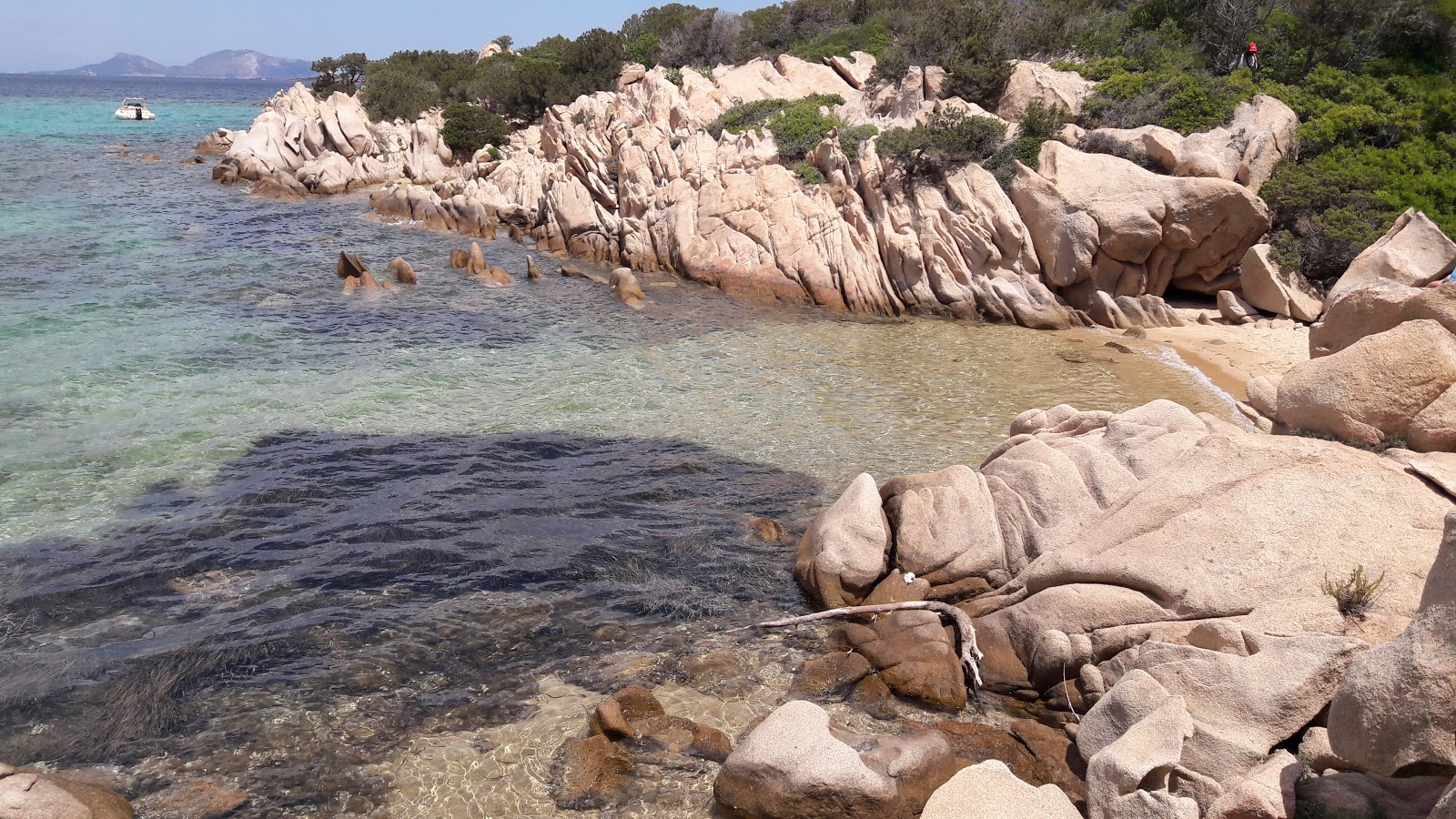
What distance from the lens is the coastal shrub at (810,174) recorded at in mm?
30136

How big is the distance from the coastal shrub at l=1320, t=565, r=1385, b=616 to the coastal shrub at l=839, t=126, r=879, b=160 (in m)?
23.7

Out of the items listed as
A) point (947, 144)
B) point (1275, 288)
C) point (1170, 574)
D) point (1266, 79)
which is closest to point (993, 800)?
point (1170, 574)

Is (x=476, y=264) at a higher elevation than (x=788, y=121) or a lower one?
lower

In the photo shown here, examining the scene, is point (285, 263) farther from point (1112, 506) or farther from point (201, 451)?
point (1112, 506)

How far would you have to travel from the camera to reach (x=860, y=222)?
2789 cm

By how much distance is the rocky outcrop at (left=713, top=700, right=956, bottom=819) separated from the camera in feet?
25.3

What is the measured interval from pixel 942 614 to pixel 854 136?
2354 centimetres

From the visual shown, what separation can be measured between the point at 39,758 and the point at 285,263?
2310 cm

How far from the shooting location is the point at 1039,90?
3128 cm

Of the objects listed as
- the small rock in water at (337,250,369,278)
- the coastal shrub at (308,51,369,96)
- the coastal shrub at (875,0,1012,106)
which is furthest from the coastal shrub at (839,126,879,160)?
the coastal shrub at (308,51,369,96)

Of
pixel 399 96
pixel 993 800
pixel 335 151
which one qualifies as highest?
pixel 399 96

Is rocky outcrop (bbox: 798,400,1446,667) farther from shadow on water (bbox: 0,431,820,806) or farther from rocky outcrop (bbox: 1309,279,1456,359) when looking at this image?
rocky outcrop (bbox: 1309,279,1456,359)

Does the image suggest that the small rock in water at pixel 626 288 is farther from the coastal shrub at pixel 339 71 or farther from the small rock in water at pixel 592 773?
the coastal shrub at pixel 339 71

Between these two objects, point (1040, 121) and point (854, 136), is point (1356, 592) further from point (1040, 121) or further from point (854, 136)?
point (854, 136)
